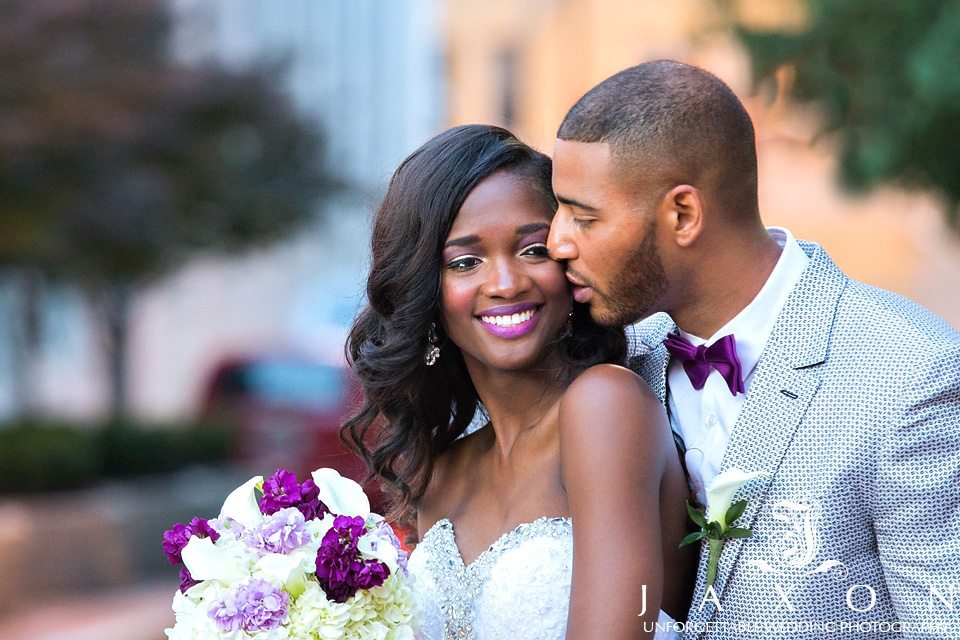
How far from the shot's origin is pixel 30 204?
10367mm

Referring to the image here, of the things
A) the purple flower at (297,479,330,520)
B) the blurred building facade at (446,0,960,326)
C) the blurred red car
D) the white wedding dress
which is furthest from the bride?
the blurred red car

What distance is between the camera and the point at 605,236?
3.21 meters

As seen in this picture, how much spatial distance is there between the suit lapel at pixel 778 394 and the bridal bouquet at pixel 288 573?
0.77 m

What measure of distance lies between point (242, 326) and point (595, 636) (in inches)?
712

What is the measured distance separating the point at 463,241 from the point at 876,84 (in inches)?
138

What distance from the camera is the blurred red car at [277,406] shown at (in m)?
11.9

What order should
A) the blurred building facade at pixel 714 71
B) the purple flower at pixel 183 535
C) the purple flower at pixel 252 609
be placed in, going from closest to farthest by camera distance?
the purple flower at pixel 252 609 < the purple flower at pixel 183 535 < the blurred building facade at pixel 714 71

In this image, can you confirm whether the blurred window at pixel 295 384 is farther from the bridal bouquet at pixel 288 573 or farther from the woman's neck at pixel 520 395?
the bridal bouquet at pixel 288 573

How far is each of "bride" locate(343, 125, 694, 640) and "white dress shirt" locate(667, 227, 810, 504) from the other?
3.5 inches

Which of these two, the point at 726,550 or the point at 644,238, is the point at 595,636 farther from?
the point at 644,238

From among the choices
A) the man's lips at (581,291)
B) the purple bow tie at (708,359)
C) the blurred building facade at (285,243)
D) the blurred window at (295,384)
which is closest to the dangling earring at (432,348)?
the man's lips at (581,291)

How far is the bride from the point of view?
10.0ft

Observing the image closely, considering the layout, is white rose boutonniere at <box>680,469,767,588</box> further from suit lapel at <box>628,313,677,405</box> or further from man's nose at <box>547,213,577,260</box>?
man's nose at <box>547,213,577,260</box>

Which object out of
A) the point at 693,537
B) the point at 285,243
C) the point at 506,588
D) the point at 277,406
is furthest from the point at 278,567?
the point at 285,243
